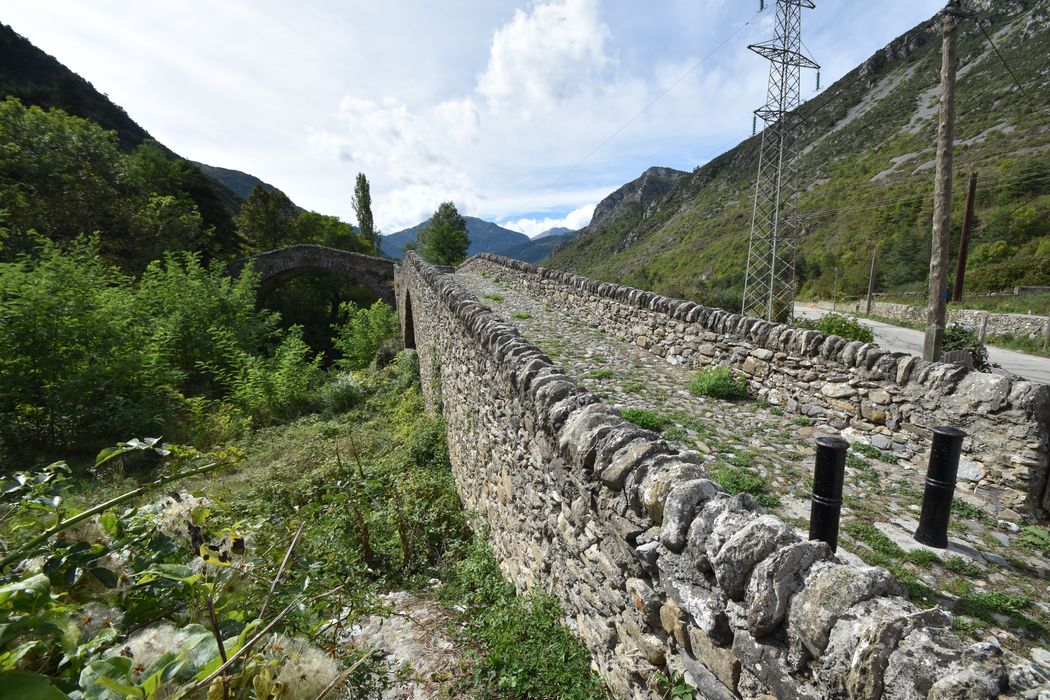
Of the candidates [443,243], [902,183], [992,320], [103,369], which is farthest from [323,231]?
[902,183]

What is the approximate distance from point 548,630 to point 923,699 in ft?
8.28

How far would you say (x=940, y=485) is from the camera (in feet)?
9.50

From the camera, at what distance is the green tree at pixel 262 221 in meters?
34.6

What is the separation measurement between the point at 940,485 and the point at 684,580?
7.42 feet

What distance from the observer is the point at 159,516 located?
1.61m

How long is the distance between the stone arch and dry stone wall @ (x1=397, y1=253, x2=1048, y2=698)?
2526 cm

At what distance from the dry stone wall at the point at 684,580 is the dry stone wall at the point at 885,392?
290 cm

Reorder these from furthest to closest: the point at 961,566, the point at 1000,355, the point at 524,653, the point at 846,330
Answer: the point at 1000,355 < the point at 846,330 < the point at 524,653 < the point at 961,566

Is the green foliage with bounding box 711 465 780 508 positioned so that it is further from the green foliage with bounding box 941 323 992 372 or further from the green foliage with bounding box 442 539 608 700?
the green foliage with bounding box 941 323 992 372

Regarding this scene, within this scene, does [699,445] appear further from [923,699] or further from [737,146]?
Answer: [737,146]

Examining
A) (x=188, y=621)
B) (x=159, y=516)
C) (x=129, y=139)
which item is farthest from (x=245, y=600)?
(x=129, y=139)

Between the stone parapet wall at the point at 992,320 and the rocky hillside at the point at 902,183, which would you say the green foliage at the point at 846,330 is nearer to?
the rocky hillside at the point at 902,183

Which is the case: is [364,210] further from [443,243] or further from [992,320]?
[992,320]

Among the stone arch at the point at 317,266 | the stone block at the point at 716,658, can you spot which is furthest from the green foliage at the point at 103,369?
the stone arch at the point at 317,266
